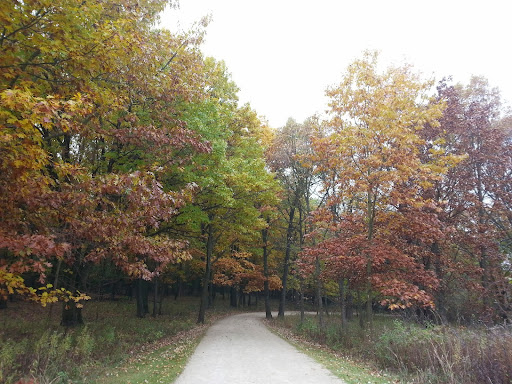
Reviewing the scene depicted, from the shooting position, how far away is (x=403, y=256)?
10953mm

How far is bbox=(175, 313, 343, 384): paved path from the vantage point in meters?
7.02

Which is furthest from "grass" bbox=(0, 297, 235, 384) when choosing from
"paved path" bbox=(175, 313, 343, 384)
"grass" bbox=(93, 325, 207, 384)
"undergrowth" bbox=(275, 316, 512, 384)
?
"undergrowth" bbox=(275, 316, 512, 384)

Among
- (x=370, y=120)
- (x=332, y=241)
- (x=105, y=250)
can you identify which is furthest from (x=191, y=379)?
(x=370, y=120)

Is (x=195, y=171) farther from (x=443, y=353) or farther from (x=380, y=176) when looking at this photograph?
(x=443, y=353)

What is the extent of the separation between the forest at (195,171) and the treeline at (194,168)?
6 centimetres

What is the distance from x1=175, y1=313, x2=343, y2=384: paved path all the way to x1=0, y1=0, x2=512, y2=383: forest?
8.86ft

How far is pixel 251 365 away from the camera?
27.5ft

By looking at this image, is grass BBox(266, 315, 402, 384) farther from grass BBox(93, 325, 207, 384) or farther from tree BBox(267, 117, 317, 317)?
tree BBox(267, 117, 317, 317)

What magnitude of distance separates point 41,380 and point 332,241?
31.9 feet

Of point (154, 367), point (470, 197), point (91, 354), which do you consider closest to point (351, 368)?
point (154, 367)

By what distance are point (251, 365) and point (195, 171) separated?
21.8ft

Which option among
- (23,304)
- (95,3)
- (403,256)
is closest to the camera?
(95,3)

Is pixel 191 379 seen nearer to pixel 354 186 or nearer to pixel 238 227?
pixel 354 186

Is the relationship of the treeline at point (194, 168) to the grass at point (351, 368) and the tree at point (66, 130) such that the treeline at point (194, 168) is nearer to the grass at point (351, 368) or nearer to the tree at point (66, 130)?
the tree at point (66, 130)
